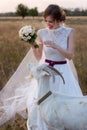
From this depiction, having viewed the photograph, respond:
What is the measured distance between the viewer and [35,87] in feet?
19.2

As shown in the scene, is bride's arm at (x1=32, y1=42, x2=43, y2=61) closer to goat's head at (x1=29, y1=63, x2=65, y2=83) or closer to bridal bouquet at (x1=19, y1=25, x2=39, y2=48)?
bridal bouquet at (x1=19, y1=25, x2=39, y2=48)

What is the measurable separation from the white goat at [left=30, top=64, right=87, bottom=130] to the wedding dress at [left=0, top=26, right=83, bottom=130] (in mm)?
207

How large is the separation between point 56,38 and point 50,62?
333 millimetres

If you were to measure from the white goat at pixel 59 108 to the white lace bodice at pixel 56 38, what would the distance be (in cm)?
78

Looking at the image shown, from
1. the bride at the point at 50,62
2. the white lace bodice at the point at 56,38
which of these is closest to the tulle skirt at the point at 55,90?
the bride at the point at 50,62

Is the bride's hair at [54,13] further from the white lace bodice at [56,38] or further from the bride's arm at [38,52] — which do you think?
the bride's arm at [38,52]

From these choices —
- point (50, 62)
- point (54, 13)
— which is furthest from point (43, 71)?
point (54, 13)

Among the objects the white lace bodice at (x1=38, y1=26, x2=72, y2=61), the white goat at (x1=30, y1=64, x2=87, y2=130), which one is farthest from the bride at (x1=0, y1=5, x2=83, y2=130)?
the white goat at (x1=30, y1=64, x2=87, y2=130)

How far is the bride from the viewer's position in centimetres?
555

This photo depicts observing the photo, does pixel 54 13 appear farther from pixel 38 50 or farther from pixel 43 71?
pixel 43 71

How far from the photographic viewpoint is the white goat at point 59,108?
4.84m

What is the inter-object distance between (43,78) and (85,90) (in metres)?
2.94

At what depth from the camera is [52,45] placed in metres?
5.32

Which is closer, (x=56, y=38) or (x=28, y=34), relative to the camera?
(x=28, y=34)
